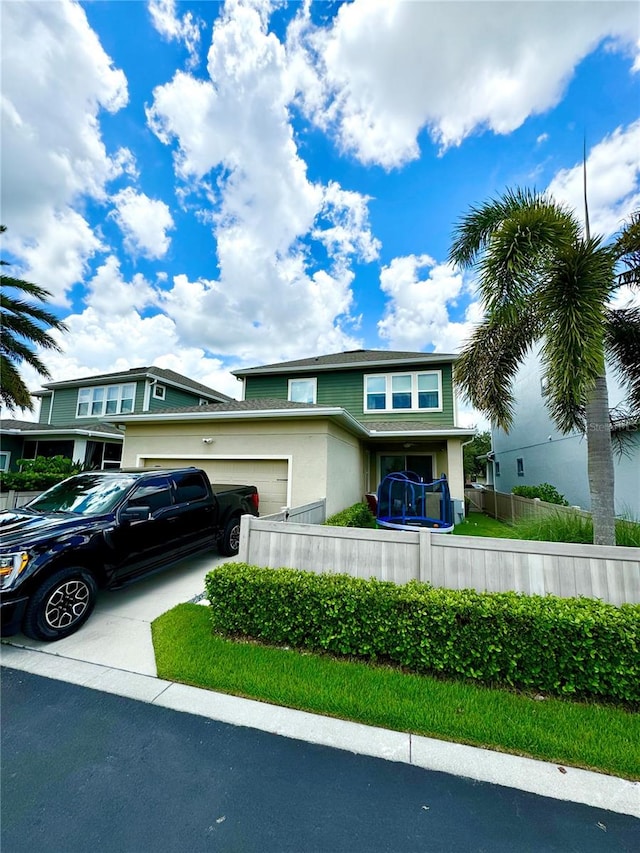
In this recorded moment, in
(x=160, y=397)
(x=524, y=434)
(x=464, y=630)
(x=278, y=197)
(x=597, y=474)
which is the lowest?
(x=464, y=630)

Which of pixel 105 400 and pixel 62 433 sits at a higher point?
pixel 105 400

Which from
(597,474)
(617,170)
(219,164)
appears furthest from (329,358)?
(597,474)

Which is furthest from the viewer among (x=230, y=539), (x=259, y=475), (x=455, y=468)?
(x=455, y=468)

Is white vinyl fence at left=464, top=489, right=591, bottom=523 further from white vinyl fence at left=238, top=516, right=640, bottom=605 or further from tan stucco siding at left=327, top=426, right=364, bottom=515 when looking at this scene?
tan stucco siding at left=327, top=426, right=364, bottom=515

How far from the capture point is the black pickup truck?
3.83m

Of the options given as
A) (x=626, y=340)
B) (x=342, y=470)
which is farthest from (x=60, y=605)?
(x=626, y=340)

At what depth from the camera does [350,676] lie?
3.35 meters

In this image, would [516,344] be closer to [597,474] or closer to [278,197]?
[597,474]

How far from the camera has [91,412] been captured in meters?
19.0

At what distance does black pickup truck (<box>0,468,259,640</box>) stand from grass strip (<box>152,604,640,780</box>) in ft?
4.41

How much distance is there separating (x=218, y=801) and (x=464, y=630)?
7.58ft

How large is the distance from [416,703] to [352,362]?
40.1 ft

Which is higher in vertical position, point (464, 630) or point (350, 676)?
point (464, 630)

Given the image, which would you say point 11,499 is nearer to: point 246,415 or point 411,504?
point 246,415
